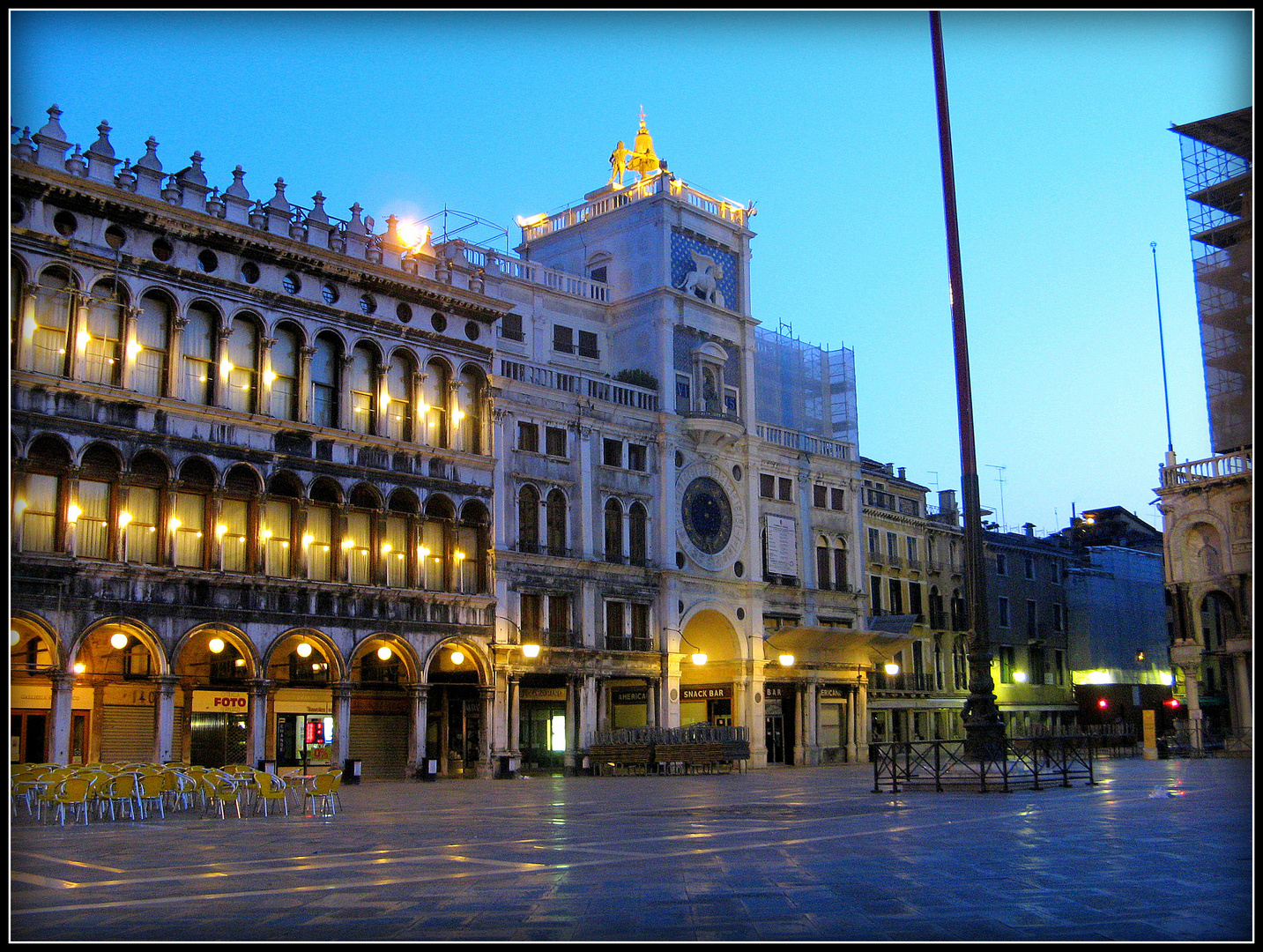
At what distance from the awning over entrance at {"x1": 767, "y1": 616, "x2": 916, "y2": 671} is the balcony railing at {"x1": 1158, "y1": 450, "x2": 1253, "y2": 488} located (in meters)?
13.6

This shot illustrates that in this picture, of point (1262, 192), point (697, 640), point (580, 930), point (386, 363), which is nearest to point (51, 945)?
point (580, 930)

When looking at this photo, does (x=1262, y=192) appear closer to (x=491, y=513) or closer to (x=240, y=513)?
(x=240, y=513)

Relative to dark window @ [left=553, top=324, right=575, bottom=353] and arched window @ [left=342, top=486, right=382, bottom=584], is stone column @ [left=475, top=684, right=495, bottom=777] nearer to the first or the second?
arched window @ [left=342, top=486, right=382, bottom=584]

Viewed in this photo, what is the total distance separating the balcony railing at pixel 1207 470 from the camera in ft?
162

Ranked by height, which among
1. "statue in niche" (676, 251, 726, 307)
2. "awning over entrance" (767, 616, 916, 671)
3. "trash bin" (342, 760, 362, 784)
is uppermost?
"statue in niche" (676, 251, 726, 307)

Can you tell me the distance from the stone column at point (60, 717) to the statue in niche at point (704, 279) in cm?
3085

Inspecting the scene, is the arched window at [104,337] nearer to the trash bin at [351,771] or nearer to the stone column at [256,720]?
the stone column at [256,720]

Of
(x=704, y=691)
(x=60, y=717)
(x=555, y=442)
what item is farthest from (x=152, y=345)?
(x=704, y=691)

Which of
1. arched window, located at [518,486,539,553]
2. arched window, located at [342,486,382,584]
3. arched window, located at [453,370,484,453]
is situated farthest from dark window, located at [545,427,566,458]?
arched window, located at [342,486,382,584]

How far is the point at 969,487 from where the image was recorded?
92.7 feet

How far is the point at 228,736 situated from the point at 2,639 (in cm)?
3332

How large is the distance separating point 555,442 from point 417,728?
41.7 ft

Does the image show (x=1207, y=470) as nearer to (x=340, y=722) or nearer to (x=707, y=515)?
(x=707, y=515)

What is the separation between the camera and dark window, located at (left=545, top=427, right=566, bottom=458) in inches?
1885
